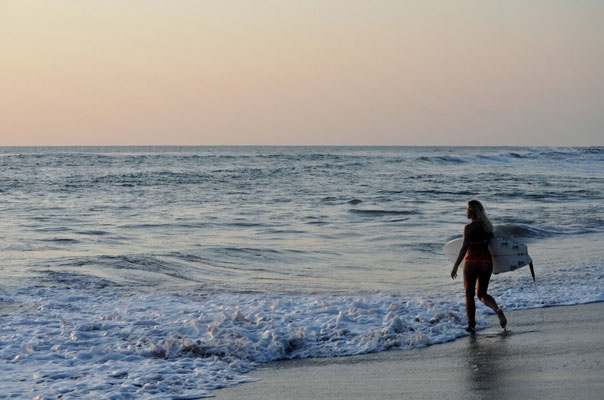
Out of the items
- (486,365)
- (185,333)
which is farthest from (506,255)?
(185,333)

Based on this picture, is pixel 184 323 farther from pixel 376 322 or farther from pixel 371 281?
pixel 371 281

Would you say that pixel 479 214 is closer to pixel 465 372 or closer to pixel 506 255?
pixel 506 255

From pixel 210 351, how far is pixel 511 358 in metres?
3.09

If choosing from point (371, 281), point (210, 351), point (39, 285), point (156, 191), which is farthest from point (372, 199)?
point (210, 351)

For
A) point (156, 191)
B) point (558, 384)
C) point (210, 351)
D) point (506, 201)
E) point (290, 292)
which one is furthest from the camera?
point (156, 191)

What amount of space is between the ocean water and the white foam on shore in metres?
0.03

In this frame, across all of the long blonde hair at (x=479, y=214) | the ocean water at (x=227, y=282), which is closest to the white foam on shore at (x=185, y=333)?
the ocean water at (x=227, y=282)

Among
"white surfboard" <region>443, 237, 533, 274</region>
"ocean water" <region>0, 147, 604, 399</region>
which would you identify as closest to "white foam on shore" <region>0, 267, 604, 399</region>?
"ocean water" <region>0, 147, 604, 399</region>

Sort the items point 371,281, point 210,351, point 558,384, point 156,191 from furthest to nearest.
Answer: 1. point 156,191
2. point 371,281
3. point 210,351
4. point 558,384

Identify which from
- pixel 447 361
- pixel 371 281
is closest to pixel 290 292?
pixel 371 281

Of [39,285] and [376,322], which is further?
[39,285]

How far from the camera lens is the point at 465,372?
689cm

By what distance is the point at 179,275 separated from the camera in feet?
42.3

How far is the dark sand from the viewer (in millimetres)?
6242
